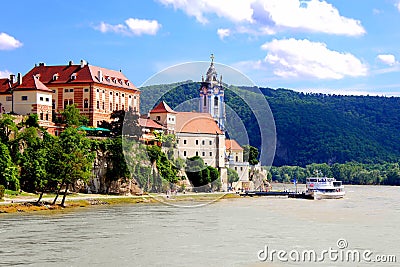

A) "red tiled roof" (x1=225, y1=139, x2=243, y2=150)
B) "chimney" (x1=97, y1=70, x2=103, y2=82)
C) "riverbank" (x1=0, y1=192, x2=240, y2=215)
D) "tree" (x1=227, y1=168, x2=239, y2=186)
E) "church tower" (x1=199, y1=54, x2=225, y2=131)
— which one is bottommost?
"riverbank" (x1=0, y1=192, x2=240, y2=215)

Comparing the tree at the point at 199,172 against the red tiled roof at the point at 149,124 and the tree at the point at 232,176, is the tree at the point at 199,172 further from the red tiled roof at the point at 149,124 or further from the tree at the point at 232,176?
the tree at the point at 232,176

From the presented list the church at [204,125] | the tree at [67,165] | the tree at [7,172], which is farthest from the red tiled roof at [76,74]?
the tree at [7,172]

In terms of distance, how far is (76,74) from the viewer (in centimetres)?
8275

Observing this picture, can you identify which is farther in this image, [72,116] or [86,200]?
[72,116]

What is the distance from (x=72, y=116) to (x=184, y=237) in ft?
136

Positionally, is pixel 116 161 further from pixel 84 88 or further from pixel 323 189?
pixel 323 189

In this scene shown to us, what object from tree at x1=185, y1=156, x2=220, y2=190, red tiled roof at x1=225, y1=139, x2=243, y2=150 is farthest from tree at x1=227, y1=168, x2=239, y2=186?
tree at x1=185, y1=156, x2=220, y2=190

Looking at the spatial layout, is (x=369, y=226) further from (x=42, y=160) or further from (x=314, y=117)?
(x=314, y=117)

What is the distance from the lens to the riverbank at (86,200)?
172 ft

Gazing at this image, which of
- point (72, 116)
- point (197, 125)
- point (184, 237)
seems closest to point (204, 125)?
point (197, 125)

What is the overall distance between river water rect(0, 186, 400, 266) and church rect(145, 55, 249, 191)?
21252 mm

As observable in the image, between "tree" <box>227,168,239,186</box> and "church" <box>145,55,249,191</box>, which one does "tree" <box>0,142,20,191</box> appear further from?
"tree" <box>227,168,239,186</box>

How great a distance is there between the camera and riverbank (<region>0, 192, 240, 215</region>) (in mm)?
52344

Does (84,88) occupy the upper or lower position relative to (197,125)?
upper
